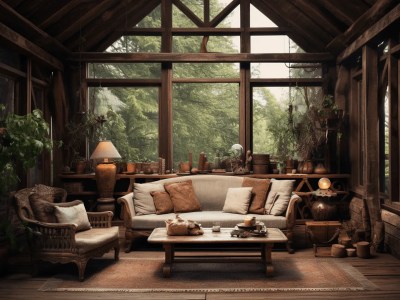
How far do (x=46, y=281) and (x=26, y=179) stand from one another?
2.47m

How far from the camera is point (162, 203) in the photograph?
23.6ft

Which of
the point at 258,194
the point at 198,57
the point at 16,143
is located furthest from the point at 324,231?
the point at 16,143

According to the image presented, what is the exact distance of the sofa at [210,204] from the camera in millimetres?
6777

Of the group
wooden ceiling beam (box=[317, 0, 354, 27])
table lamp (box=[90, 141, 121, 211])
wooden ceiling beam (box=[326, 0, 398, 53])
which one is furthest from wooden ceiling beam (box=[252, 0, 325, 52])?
table lamp (box=[90, 141, 121, 211])

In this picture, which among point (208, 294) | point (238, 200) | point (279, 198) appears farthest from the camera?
point (238, 200)

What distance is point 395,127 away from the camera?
6.70 m

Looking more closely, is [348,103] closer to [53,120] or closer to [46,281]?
[53,120]

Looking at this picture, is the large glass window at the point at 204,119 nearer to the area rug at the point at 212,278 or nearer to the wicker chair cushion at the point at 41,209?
the area rug at the point at 212,278

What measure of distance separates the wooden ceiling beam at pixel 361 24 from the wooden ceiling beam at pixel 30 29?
14.9ft

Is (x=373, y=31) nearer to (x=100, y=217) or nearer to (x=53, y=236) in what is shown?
(x=100, y=217)

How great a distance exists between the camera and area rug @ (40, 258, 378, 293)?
5051mm

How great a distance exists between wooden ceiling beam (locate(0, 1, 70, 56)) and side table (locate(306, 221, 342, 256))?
4702 millimetres

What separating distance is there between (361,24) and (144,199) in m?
3.96

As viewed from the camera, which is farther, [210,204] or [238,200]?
[210,204]
